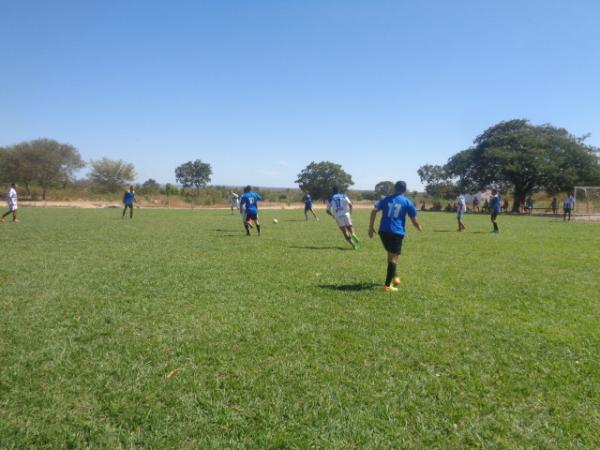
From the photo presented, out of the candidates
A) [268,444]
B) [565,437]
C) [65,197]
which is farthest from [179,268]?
[65,197]

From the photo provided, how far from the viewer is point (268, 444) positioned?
2.82 meters

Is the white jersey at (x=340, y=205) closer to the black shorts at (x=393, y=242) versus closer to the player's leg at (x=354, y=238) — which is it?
the player's leg at (x=354, y=238)

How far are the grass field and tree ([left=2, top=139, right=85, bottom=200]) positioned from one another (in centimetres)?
5301

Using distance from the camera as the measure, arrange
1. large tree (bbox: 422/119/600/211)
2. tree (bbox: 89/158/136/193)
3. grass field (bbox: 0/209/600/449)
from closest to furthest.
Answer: grass field (bbox: 0/209/600/449) → large tree (bbox: 422/119/600/211) → tree (bbox: 89/158/136/193)

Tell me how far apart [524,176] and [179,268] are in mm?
46825

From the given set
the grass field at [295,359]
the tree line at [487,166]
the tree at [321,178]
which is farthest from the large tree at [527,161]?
the grass field at [295,359]

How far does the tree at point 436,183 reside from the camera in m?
64.8

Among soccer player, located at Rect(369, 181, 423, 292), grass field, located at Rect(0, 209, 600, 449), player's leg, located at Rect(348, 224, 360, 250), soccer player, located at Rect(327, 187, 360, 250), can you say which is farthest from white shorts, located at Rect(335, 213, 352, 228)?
soccer player, located at Rect(369, 181, 423, 292)

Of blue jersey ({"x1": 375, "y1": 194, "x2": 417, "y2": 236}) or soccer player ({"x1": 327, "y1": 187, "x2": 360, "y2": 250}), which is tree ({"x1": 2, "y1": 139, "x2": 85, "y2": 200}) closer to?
soccer player ({"x1": 327, "y1": 187, "x2": 360, "y2": 250})

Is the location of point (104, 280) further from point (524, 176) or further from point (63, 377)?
point (524, 176)

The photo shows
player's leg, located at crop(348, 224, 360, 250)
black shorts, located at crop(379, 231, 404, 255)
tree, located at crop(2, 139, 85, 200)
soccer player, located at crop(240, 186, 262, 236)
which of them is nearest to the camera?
black shorts, located at crop(379, 231, 404, 255)

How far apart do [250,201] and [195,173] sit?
71.8 metres

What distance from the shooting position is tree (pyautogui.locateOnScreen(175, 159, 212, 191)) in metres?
82.7

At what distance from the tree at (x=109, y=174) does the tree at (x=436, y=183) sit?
5026cm
